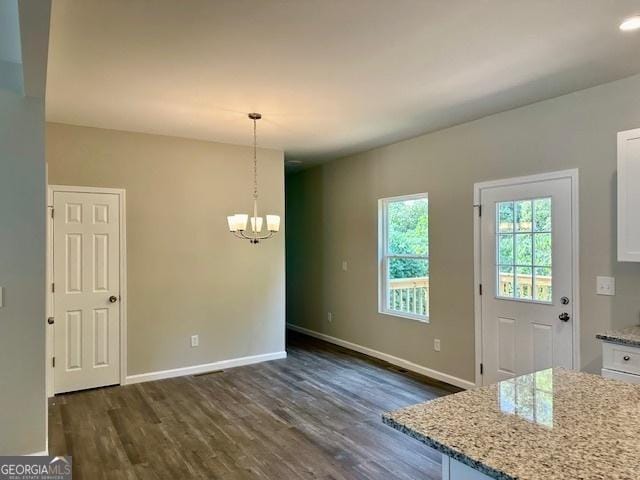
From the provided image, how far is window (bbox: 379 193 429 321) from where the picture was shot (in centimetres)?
504

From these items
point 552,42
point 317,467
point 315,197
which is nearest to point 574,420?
point 317,467

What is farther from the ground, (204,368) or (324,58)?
(324,58)

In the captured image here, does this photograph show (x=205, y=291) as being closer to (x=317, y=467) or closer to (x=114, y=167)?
(x=114, y=167)

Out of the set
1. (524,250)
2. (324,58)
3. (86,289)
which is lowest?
(86,289)

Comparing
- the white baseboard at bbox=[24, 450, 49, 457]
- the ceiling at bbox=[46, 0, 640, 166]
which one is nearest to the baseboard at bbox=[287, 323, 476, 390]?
the ceiling at bbox=[46, 0, 640, 166]

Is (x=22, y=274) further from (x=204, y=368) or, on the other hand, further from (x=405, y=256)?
(x=405, y=256)

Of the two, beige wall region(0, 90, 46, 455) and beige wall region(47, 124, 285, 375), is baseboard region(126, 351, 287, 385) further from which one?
beige wall region(0, 90, 46, 455)

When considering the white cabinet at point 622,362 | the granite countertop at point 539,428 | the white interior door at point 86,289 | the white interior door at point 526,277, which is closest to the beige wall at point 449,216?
the white interior door at point 526,277

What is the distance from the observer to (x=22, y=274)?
288 centimetres

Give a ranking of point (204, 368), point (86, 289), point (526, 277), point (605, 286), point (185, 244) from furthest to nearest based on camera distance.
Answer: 1. point (204, 368)
2. point (185, 244)
3. point (86, 289)
4. point (526, 277)
5. point (605, 286)

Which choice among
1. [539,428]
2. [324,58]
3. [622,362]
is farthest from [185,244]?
[539,428]

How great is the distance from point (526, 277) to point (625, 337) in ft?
3.85

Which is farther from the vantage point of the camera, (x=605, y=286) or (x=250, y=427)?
(x=250, y=427)

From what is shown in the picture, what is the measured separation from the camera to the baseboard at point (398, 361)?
4454mm
